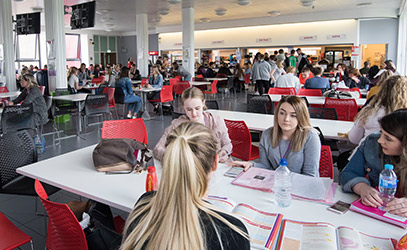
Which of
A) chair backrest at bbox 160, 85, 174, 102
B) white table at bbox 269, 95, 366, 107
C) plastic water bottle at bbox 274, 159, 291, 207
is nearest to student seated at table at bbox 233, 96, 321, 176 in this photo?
plastic water bottle at bbox 274, 159, 291, 207

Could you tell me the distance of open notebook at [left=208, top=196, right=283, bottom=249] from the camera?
1.38 m

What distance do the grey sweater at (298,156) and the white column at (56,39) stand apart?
7.07 metres

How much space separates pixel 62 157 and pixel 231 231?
2052 mm

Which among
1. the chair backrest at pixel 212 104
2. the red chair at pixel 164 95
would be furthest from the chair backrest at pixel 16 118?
the red chair at pixel 164 95

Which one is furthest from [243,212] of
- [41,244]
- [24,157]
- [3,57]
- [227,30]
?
[227,30]

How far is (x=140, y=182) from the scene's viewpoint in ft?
7.00

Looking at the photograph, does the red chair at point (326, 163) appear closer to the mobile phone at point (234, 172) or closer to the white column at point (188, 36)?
the mobile phone at point (234, 172)

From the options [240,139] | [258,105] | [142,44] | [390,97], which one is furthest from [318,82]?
[142,44]

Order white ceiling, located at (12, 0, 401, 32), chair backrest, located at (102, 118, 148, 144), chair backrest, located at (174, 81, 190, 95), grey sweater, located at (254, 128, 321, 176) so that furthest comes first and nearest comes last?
white ceiling, located at (12, 0, 401, 32) → chair backrest, located at (174, 81, 190, 95) → chair backrest, located at (102, 118, 148, 144) → grey sweater, located at (254, 128, 321, 176)

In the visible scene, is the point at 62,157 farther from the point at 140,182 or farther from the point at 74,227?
the point at 74,227

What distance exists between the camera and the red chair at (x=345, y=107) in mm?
4704

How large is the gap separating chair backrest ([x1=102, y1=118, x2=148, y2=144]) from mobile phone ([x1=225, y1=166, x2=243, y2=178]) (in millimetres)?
1356

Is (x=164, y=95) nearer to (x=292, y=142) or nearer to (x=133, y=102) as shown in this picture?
(x=133, y=102)

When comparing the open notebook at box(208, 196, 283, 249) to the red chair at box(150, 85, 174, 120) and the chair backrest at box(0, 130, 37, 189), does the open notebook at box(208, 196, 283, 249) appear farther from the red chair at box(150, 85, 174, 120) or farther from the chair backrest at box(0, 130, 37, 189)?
the red chair at box(150, 85, 174, 120)
